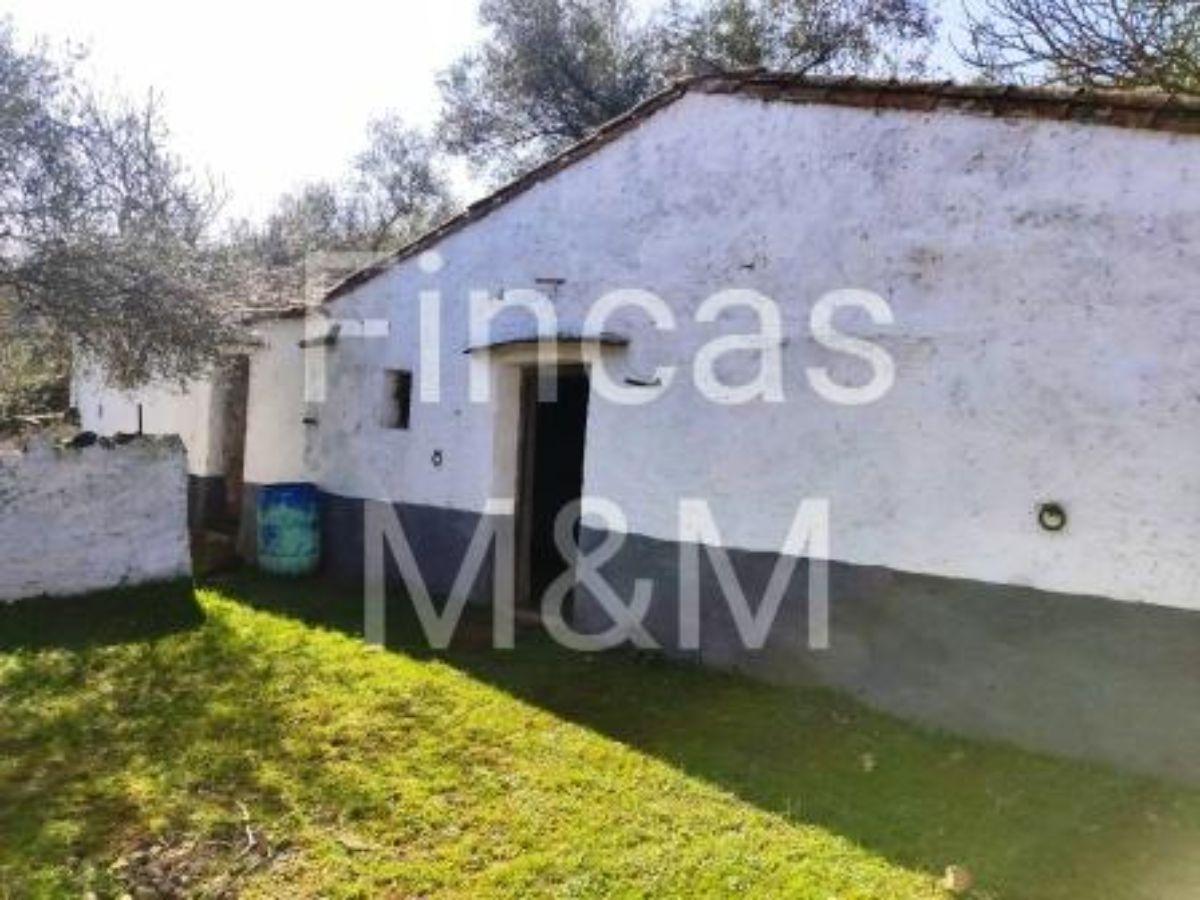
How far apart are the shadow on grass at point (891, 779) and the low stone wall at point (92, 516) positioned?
3419mm

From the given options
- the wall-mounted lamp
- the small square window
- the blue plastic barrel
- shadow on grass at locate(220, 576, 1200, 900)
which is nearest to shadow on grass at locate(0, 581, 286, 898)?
the blue plastic barrel

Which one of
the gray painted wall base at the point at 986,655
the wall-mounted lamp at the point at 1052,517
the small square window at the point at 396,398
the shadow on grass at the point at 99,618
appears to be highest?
the small square window at the point at 396,398

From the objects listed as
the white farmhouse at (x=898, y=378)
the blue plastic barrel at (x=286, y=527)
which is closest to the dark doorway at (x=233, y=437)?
the blue plastic barrel at (x=286, y=527)

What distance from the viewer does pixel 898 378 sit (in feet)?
21.2

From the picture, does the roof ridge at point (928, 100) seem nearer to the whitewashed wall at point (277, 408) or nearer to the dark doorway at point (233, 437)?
the whitewashed wall at point (277, 408)

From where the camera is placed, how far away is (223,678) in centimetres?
714

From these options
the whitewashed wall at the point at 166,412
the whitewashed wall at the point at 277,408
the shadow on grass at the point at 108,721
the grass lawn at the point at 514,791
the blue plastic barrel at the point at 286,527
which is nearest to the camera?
the grass lawn at the point at 514,791

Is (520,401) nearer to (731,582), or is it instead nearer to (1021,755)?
(731,582)

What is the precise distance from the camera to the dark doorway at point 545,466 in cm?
927

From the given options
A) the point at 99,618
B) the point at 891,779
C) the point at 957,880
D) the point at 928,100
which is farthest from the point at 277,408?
the point at 957,880

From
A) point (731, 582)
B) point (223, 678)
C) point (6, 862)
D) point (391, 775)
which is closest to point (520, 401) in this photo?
point (731, 582)

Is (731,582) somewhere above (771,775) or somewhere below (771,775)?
above

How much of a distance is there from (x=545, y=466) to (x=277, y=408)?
13.3 ft

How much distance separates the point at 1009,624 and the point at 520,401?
4931 millimetres
